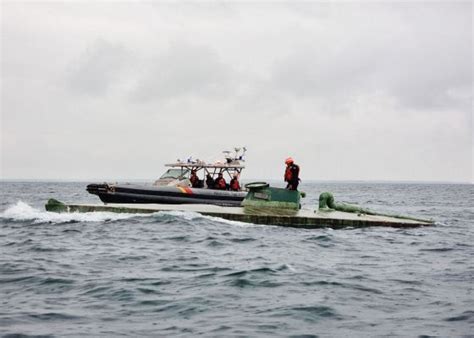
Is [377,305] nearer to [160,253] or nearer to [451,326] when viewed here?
[451,326]

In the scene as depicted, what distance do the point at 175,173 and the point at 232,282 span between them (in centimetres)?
1940

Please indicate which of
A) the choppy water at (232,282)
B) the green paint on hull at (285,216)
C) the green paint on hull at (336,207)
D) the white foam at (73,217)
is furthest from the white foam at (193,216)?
the green paint on hull at (336,207)

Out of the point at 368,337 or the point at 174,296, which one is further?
the point at 174,296

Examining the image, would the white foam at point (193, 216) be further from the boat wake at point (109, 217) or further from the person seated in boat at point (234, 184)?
the person seated in boat at point (234, 184)

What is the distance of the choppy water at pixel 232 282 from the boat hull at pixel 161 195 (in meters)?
7.87

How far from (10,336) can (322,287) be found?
19.0ft

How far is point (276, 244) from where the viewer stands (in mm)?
16953

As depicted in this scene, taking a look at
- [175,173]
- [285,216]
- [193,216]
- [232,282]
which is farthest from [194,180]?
[232,282]

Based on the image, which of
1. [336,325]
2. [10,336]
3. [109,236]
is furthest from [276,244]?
[10,336]

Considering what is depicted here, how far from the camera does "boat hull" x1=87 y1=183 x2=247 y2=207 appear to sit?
92.3 feet

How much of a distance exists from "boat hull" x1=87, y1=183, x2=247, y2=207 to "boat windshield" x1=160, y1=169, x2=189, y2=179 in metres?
1.28

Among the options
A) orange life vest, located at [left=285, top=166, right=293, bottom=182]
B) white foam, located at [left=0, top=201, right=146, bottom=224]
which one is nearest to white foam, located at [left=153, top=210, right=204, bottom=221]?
white foam, located at [left=0, top=201, right=146, bottom=224]

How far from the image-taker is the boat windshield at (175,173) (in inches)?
1194

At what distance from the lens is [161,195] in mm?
28719
